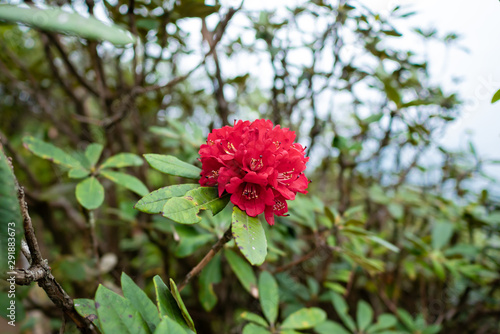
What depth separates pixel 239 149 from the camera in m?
0.73

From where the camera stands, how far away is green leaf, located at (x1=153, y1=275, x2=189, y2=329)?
0.65 m

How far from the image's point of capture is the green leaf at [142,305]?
0.70m

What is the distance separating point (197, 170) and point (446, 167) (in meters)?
2.21

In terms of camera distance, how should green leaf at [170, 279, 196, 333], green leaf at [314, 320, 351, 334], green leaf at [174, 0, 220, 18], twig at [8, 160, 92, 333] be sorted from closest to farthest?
twig at [8, 160, 92, 333], green leaf at [170, 279, 196, 333], green leaf at [174, 0, 220, 18], green leaf at [314, 320, 351, 334]

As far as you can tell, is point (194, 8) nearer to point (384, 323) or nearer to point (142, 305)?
point (142, 305)

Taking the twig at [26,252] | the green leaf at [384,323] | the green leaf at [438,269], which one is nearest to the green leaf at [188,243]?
the twig at [26,252]

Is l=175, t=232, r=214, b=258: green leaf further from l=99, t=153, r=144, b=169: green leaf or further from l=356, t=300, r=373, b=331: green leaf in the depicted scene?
l=356, t=300, r=373, b=331: green leaf

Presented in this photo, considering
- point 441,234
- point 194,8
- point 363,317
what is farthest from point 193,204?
point 441,234

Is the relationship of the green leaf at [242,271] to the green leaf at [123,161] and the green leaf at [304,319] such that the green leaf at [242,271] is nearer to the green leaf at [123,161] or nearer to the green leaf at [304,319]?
the green leaf at [304,319]

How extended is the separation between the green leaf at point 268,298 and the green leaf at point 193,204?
0.58 meters

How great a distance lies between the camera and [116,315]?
63 cm

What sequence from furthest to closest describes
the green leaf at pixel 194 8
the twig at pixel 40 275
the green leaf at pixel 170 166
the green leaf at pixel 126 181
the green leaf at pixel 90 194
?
the green leaf at pixel 194 8 → the green leaf at pixel 126 181 → the green leaf at pixel 90 194 → the green leaf at pixel 170 166 → the twig at pixel 40 275

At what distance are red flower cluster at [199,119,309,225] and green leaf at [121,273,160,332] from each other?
0.31 m

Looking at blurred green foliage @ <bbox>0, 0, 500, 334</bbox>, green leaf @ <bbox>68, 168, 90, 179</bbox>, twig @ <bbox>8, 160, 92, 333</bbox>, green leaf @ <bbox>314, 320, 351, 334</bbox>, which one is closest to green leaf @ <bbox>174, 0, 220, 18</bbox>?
blurred green foliage @ <bbox>0, 0, 500, 334</bbox>
